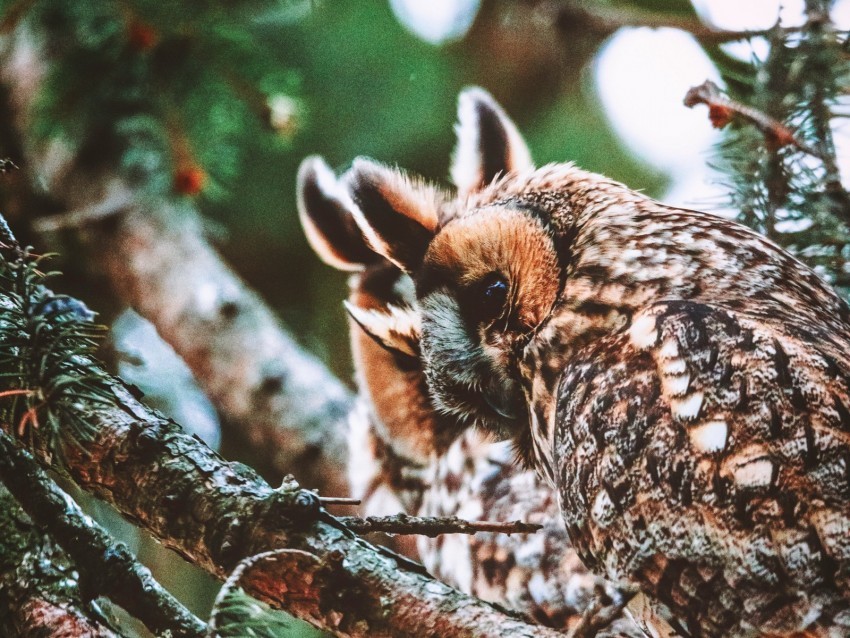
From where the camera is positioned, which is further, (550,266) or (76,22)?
(76,22)

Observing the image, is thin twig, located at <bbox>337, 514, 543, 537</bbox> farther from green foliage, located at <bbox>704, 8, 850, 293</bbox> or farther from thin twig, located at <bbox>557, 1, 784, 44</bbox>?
thin twig, located at <bbox>557, 1, 784, 44</bbox>

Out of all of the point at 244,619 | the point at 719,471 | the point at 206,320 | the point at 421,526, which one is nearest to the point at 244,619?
the point at 244,619

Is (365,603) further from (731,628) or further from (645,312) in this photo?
(645,312)

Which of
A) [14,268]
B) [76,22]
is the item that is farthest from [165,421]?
[76,22]

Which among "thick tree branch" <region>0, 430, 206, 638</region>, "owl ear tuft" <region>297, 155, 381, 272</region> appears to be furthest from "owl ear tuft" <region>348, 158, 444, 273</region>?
"thick tree branch" <region>0, 430, 206, 638</region>

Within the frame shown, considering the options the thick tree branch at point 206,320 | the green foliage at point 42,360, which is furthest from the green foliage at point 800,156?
the thick tree branch at point 206,320

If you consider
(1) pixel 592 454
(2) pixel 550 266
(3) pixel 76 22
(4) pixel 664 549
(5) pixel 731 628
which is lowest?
(5) pixel 731 628

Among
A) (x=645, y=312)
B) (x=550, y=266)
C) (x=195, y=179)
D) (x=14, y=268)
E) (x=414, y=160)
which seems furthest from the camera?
(x=414, y=160)
